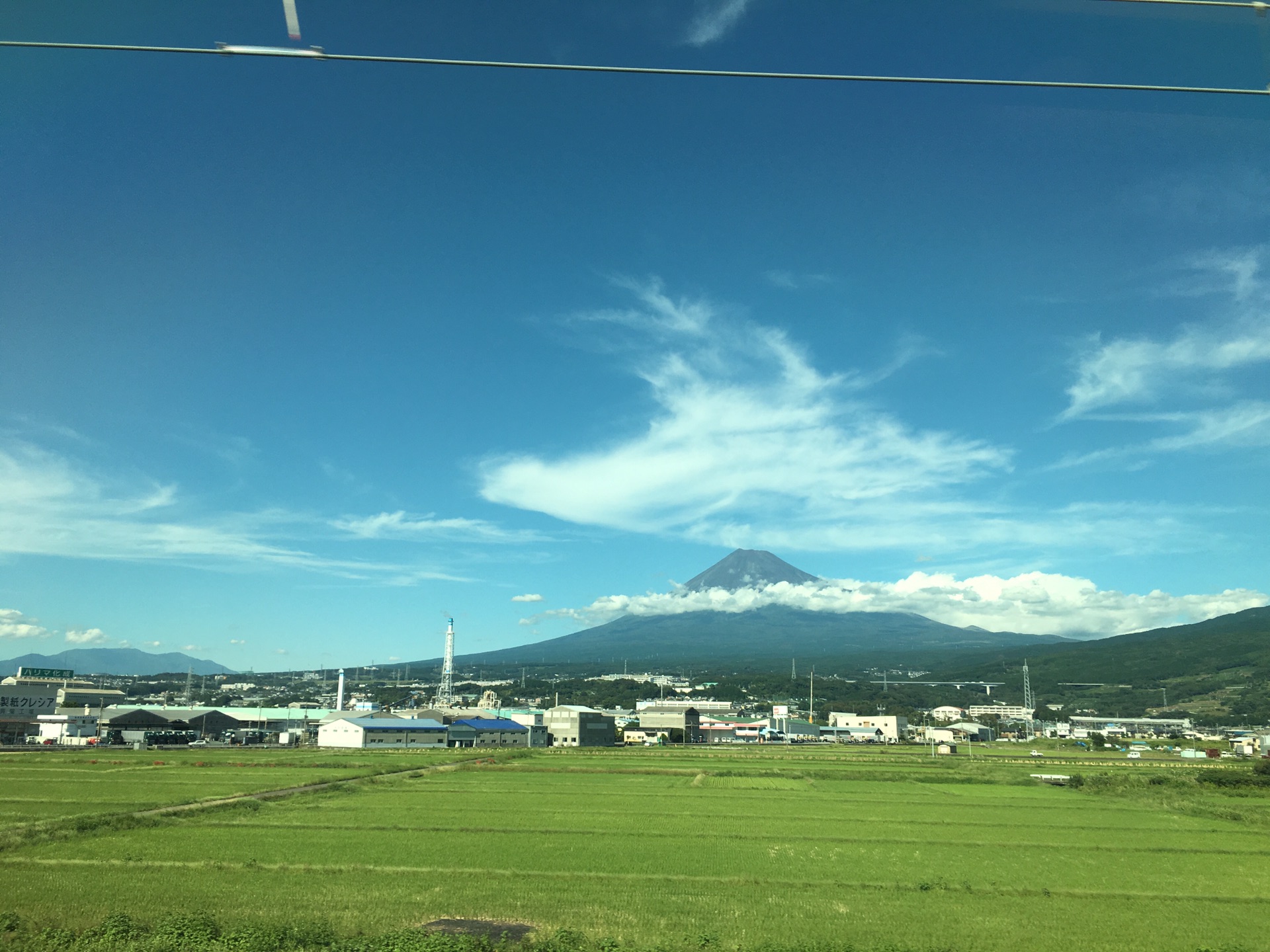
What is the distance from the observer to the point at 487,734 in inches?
2559

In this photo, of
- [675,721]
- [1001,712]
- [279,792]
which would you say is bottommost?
[1001,712]

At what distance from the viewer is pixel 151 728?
64.6 metres

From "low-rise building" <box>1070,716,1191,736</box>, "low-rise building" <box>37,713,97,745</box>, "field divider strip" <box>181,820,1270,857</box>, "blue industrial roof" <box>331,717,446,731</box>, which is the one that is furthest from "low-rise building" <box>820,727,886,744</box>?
"low-rise building" <box>37,713,97,745</box>

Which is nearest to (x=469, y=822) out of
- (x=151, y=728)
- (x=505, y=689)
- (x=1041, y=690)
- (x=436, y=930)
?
(x=436, y=930)

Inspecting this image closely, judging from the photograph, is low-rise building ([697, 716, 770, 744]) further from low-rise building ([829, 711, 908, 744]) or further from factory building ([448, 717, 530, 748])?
factory building ([448, 717, 530, 748])

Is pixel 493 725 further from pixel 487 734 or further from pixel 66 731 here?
pixel 66 731

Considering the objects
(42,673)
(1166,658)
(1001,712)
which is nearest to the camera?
(42,673)

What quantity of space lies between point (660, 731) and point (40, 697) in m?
52.9

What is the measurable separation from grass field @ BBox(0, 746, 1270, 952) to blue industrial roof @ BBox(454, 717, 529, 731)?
3404cm

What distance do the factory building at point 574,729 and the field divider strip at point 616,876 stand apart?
5341 cm

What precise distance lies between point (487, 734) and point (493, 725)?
1599mm

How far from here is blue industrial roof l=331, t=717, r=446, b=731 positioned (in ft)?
201

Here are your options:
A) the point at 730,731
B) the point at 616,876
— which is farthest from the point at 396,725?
the point at 616,876

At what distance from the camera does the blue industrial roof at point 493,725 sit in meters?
Result: 65.1
